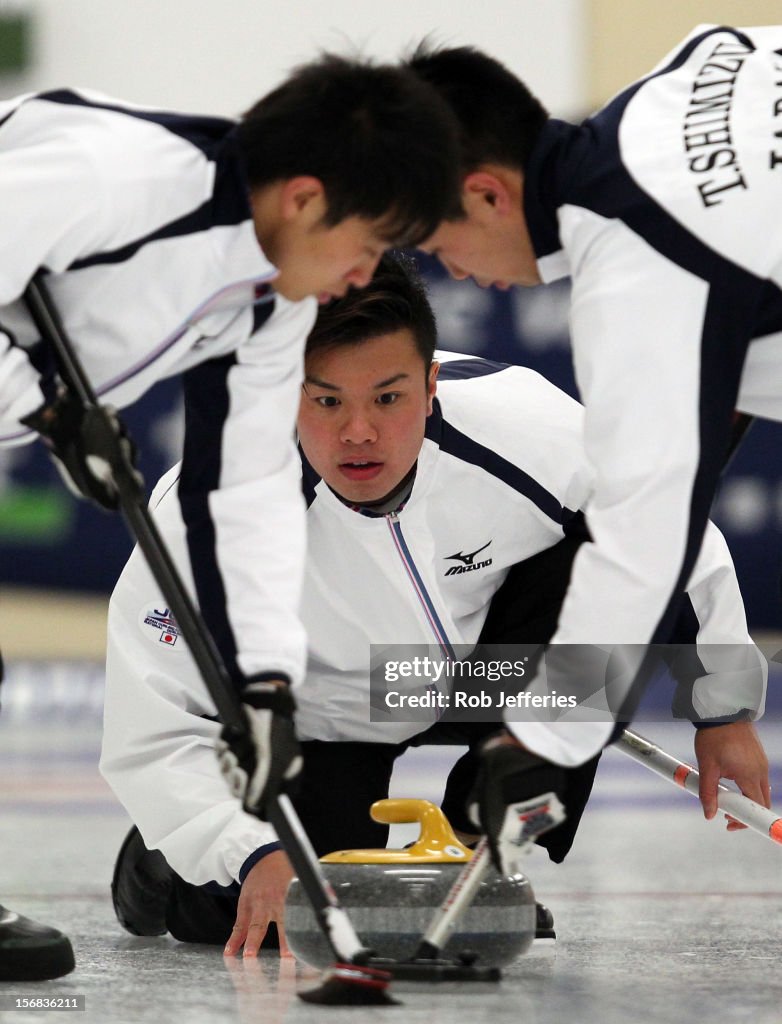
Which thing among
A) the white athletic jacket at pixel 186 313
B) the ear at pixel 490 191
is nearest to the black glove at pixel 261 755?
the white athletic jacket at pixel 186 313

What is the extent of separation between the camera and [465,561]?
11.5 feet

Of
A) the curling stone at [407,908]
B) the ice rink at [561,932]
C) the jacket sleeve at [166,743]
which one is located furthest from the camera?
the jacket sleeve at [166,743]

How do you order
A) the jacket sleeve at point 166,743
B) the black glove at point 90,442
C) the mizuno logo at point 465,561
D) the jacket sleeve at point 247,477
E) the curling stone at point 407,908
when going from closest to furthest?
the black glove at point 90,442 < the curling stone at point 407,908 < the jacket sleeve at point 247,477 < the jacket sleeve at point 166,743 < the mizuno logo at point 465,561

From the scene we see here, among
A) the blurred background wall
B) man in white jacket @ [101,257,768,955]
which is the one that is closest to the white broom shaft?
man in white jacket @ [101,257,768,955]

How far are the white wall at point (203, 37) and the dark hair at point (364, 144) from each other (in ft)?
25.7

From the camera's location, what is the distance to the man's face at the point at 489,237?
2.66 m

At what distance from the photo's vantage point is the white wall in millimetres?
10148

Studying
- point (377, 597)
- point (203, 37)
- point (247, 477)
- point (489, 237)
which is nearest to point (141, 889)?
point (377, 597)

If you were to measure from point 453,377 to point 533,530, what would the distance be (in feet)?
1.44

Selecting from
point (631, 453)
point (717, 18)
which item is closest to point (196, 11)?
point (717, 18)

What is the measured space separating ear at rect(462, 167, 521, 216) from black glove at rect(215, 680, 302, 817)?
91 centimetres

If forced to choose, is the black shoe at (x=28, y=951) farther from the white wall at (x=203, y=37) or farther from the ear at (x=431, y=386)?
the white wall at (x=203, y=37)

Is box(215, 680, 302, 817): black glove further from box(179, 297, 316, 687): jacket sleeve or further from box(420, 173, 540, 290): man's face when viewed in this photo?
box(420, 173, 540, 290): man's face

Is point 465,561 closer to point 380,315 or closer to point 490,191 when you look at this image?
point 380,315
